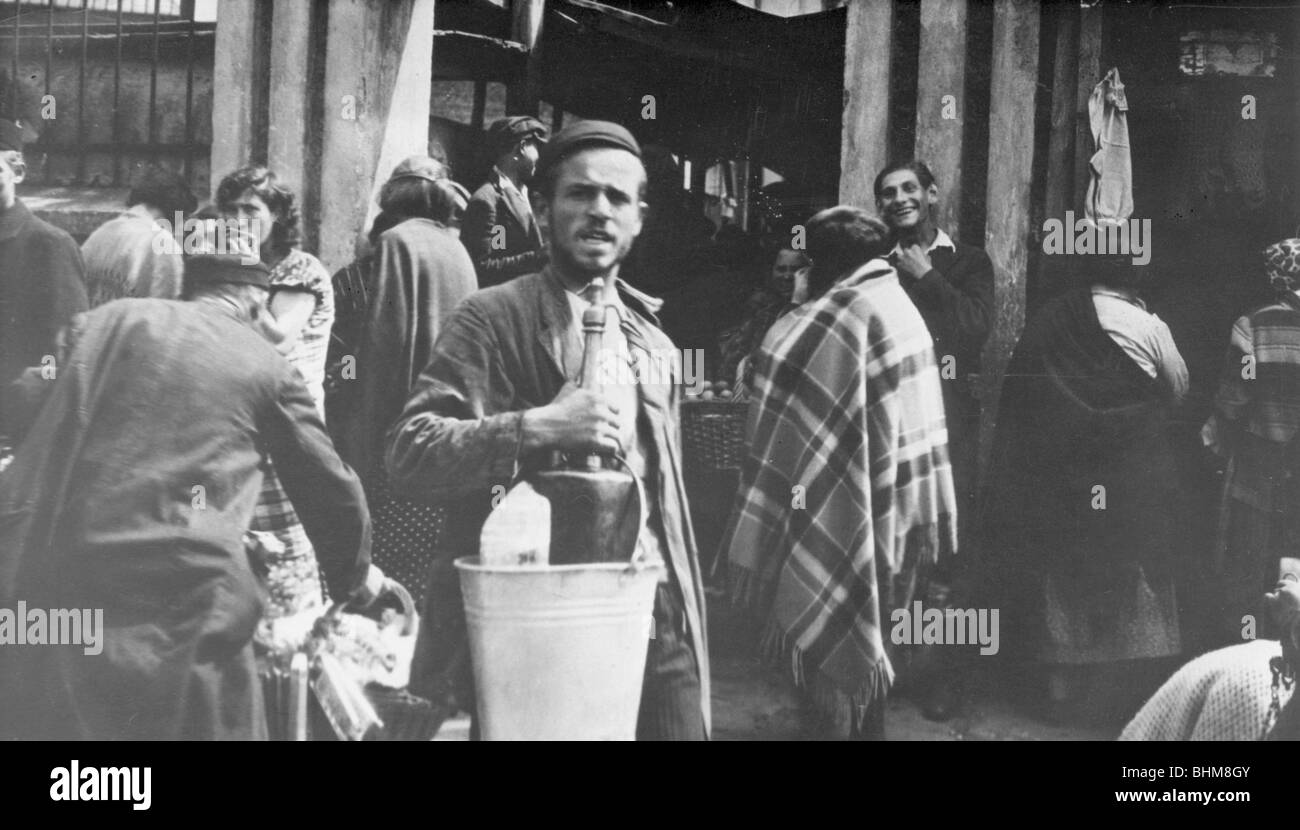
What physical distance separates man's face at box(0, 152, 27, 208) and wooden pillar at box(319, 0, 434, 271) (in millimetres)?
1113

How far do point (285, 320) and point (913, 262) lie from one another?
2248 mm

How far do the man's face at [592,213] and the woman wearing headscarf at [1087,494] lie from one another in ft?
5.02

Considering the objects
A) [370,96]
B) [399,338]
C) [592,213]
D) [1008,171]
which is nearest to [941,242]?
[1008,171]

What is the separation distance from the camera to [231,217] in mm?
4770

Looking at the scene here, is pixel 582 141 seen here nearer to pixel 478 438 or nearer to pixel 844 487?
pixel 478 438

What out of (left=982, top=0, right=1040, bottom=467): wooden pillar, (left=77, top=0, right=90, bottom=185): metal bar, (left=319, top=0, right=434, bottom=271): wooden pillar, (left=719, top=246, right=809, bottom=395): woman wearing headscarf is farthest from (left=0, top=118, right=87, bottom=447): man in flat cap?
(left=982, top=0, right=1040, bottom=467): wooden pillar

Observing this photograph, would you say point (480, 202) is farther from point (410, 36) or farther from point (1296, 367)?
point (1296, 367)

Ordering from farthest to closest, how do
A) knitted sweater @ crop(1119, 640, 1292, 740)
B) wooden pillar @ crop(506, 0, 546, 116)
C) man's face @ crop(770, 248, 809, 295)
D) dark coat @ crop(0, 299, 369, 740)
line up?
1. wooden pillar @ crop(506, 0, 546, 116)
2. man's face @ crop(770, 248, 809, 295)
3. knitted sweater @ crop(1119, 640, 1292, 740)
4. dark coat @ crop(0, 299, 369, 740)

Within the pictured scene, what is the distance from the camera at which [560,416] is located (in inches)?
177

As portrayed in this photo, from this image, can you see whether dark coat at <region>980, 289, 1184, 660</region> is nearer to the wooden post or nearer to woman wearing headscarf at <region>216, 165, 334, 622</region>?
the wooden post

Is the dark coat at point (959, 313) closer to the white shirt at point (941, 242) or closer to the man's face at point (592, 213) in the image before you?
the white shirt at point (941, 242)

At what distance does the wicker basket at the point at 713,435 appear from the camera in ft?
15.6

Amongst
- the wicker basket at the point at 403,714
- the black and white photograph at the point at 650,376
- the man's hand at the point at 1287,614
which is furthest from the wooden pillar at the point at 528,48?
the man's hand at the point at 1287,614

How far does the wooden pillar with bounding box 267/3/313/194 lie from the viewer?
16.0ft
